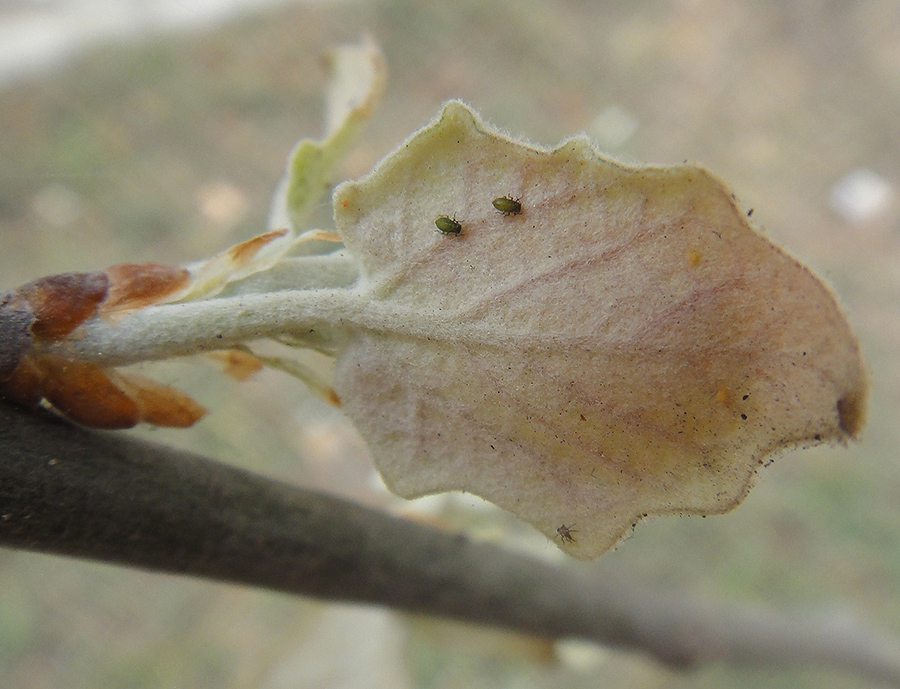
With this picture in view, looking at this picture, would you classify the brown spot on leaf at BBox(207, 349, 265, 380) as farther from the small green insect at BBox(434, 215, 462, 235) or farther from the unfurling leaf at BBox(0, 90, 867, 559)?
the small green insect at BBox(434, 215, 462, 235)

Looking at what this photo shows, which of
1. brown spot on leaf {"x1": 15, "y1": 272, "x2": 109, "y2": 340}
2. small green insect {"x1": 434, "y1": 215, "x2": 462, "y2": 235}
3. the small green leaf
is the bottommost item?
brown spot on leaf {"x1": 15, "y1": 272, "x2": 109, "y2": 340}

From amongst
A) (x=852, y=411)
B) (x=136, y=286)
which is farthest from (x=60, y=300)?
(x=852, y=411)

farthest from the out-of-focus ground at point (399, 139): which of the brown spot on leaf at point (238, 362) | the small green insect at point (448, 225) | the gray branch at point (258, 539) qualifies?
the small green insect at point (448, 225)

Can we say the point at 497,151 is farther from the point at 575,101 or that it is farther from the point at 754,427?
the point at 575,101

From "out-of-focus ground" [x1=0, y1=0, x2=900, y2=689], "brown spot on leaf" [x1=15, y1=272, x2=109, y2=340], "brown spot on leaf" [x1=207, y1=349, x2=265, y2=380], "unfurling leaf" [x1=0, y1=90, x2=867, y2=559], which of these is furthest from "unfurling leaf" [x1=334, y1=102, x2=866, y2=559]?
"out-of-focus ground" [x1=0, y1=0, x2=900, y2=689]

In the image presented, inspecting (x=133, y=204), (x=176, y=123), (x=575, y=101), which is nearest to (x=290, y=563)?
(x=133, y=204)

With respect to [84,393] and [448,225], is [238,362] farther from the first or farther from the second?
[448,225]

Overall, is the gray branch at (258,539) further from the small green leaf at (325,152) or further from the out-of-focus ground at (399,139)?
the out-of-focus ground at (399,139)
